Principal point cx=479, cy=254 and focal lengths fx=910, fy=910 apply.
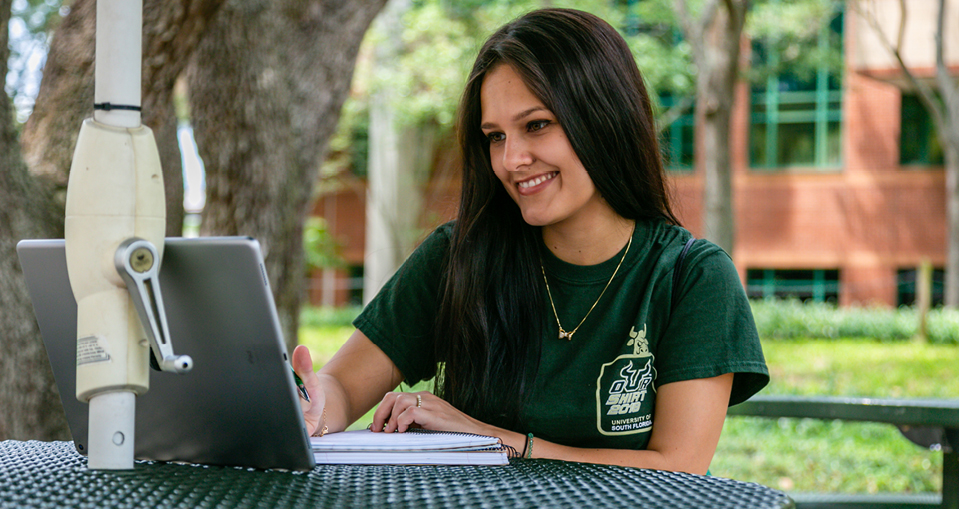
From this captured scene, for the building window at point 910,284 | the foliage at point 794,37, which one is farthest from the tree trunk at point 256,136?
the building window at point 910,284

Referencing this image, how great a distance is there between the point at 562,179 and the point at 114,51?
1081mm

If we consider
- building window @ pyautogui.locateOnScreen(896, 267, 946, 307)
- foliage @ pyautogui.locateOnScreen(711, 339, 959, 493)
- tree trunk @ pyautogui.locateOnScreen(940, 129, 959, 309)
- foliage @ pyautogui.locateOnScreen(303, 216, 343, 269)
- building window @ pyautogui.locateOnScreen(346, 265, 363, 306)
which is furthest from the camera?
building window @ pyautogui.locateOnScreen(346, 265, 363, 306)

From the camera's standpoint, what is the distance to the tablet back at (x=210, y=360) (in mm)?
1104

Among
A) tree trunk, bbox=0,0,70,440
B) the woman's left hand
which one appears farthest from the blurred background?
the woman's left hand

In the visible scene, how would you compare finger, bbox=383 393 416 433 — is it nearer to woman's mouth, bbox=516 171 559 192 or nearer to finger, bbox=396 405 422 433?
finger, bbox=396 405 422 433

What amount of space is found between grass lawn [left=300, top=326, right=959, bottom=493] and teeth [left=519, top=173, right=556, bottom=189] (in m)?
1.22

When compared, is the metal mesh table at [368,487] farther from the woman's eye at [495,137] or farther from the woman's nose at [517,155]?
the woman's eye at [495,137]

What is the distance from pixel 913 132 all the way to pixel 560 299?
52.4 feet

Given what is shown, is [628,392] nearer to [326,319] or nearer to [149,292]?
[149,292]

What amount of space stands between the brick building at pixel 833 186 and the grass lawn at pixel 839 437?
19.1 feet

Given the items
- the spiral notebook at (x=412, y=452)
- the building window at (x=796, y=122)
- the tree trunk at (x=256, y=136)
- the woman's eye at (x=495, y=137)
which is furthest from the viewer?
the building window at (x=796, y=122)

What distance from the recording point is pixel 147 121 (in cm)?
281

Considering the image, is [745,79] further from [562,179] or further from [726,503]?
[726,503]

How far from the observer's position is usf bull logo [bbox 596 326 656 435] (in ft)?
6.11
